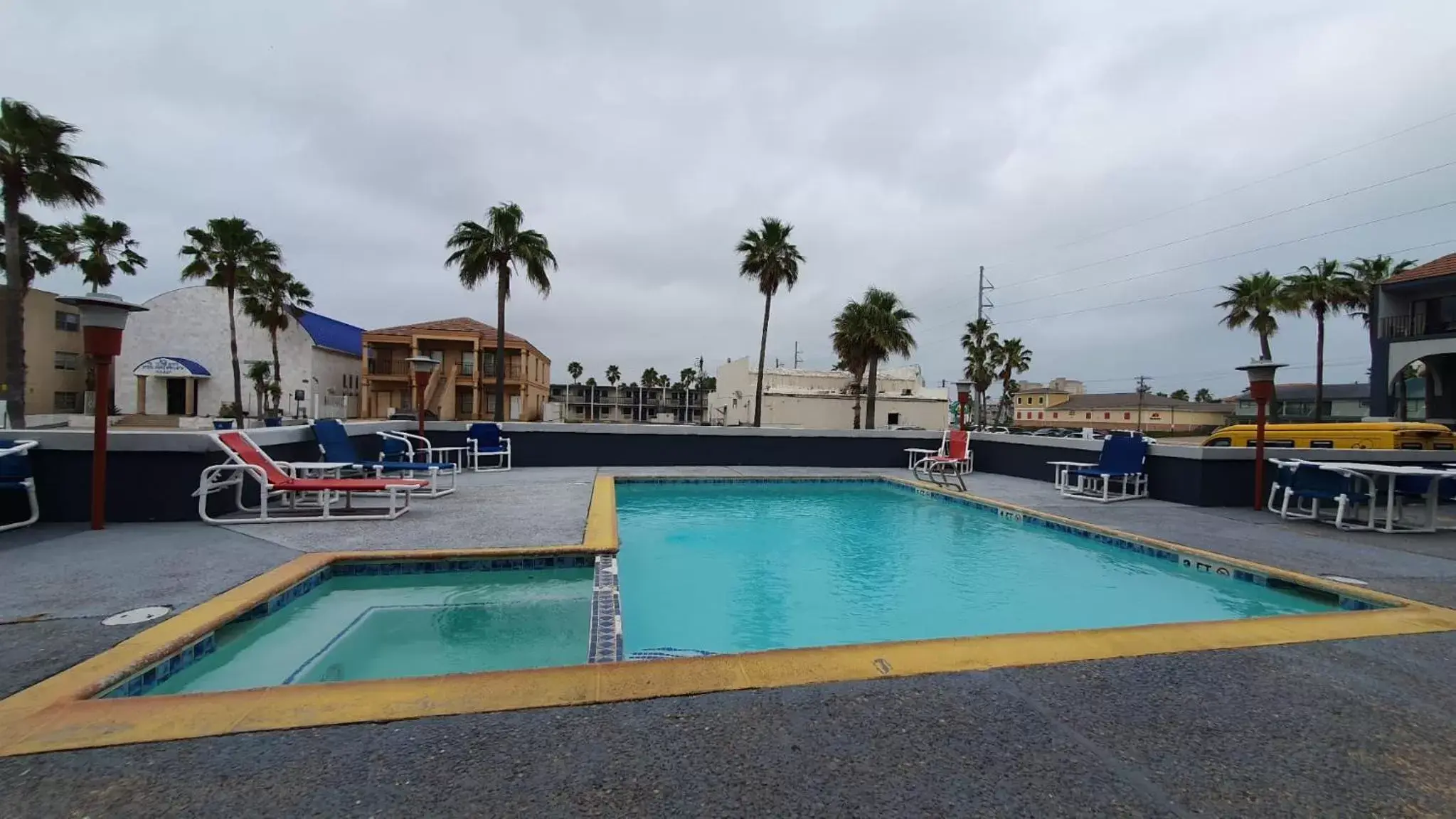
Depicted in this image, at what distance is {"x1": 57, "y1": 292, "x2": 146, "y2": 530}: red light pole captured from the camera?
4.95 metres

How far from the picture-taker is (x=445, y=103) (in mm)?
11141

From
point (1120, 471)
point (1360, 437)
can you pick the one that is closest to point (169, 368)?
point (1120, 471)

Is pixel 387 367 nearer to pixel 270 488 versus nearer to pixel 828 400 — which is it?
pixel 828 400

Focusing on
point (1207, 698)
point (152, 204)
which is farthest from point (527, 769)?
point (152, 204)

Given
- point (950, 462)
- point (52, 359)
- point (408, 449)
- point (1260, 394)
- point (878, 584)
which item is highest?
point (52, 359)

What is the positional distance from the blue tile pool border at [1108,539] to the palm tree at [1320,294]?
95.8 feet

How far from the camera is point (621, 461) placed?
1329 cm

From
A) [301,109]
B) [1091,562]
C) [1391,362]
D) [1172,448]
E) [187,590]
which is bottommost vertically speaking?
[1091,562]

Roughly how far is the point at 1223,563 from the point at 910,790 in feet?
17.1

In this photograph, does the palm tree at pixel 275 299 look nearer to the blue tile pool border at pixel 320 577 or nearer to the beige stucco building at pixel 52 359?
the beige stucco building at pixel 52 359

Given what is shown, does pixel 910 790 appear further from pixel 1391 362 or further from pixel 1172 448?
pixel 1391 362

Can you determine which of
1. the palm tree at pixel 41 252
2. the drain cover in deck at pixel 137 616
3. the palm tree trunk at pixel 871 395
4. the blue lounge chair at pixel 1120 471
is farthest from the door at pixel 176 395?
the blue lounge chair at pixel 1120 471

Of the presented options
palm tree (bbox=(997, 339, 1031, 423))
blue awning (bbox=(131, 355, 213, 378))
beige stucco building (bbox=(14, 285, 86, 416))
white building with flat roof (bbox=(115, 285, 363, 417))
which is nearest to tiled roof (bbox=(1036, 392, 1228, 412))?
palm tree (bbox=(997, 339, 1031, 423))

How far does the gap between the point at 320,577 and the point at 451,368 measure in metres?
35.9
